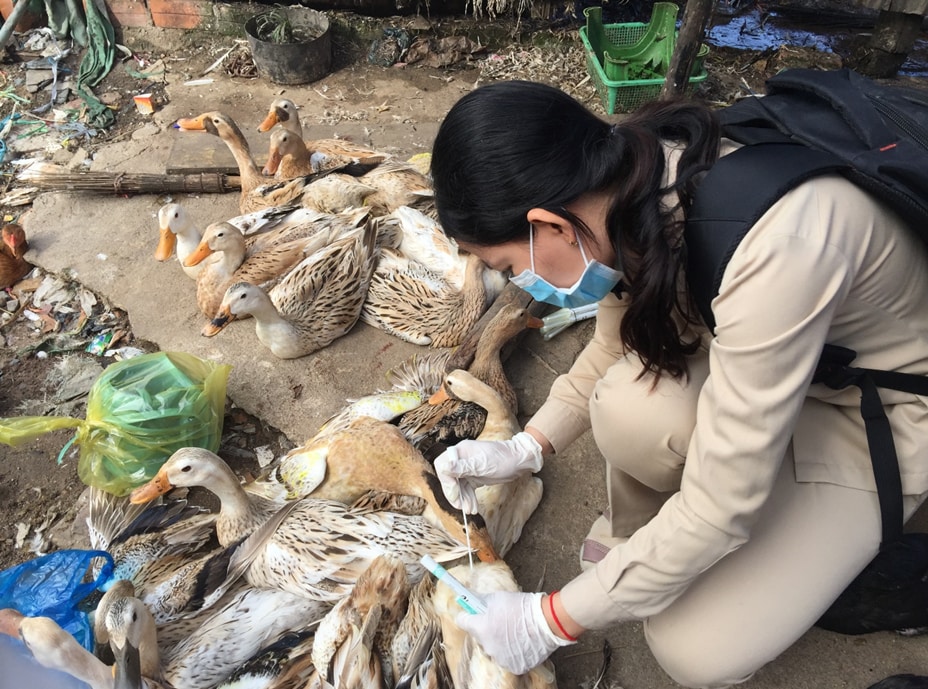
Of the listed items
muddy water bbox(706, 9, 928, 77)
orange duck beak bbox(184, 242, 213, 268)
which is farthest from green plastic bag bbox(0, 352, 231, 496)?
muddy water bbox(706, 9, 928, 77)

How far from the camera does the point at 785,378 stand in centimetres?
142

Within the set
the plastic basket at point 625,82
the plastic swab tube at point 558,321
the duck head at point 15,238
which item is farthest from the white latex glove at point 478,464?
the plastic basket at point 625,82

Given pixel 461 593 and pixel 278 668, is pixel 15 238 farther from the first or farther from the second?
pixel 461 593

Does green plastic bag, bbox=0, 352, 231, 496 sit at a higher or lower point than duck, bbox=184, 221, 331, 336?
lower

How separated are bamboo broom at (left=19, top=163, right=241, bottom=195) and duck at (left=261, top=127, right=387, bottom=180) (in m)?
0.37

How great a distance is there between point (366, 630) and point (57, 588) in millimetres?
1157

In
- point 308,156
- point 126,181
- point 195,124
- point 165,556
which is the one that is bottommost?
point 165,556

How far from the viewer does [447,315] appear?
11.1 ft

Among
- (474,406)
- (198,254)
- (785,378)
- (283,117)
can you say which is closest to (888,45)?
(283,117)

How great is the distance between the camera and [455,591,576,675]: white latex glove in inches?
71.8

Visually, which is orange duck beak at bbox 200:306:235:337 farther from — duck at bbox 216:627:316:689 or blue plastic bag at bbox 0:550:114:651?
duck at bbox 216:627:316:689

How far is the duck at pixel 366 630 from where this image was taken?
1.86 metres

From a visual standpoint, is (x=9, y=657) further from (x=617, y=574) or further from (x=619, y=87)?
(x=619, y=87)

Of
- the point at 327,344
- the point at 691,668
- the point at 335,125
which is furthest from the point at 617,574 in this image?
the point at 335,125
